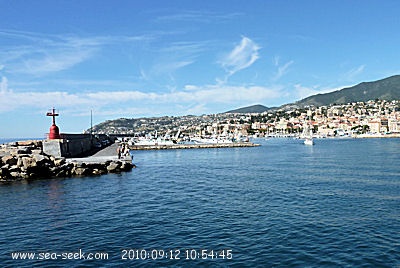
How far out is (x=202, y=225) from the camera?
13.2 metres

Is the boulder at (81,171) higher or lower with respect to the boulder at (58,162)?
lower

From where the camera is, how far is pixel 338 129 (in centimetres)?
17188

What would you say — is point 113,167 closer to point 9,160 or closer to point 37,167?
point 37,167

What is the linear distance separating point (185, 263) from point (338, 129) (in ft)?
579

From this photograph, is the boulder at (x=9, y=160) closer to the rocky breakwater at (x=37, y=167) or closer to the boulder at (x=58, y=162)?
the rocky breakwater at (x=37, y=167)

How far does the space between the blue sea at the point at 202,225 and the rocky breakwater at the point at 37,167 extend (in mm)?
4105

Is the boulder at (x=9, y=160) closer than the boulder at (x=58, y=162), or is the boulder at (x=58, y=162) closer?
→ the boulder at (x=9, y=160)

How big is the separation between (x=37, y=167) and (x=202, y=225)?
19.0m

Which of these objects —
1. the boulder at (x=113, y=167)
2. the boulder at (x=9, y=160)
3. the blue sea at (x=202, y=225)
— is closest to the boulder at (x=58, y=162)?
the boulder at (x=9, y=160)

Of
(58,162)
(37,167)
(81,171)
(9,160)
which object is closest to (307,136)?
(81,171)

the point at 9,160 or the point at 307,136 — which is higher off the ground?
the point at 307,136

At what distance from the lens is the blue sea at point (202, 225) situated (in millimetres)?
10031

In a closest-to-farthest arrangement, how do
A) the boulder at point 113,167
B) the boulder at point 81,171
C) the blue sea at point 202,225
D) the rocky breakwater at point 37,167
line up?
the blue sea at point 202,225 → the rocky breakwater at point 37,167 → the boulder at point 81,171 → the boulder at point 113,167

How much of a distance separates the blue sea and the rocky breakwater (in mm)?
4105
